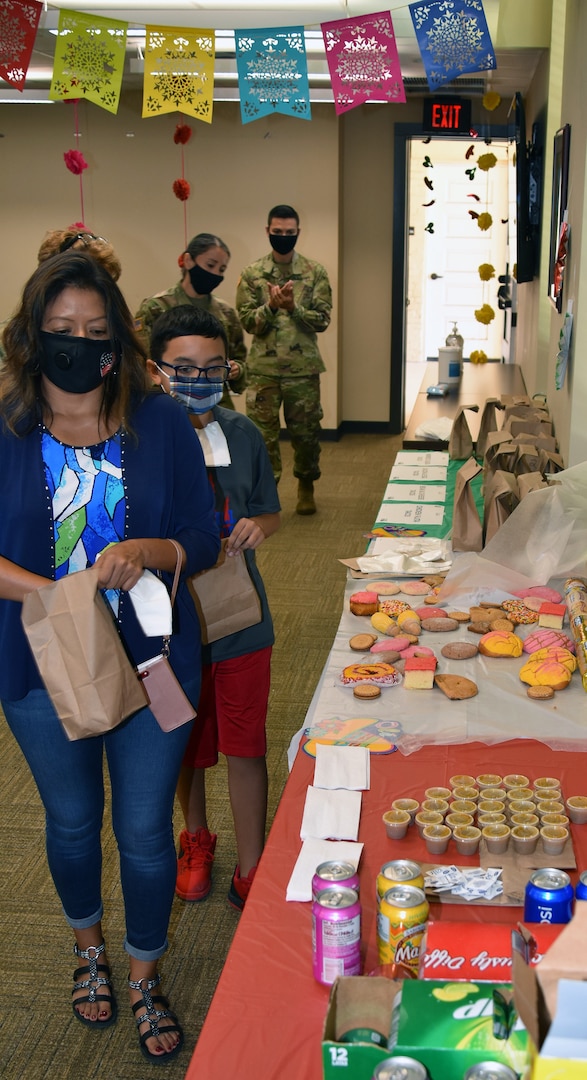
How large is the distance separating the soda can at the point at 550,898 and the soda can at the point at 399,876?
133 mm

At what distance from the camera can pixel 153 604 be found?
5.42 feet

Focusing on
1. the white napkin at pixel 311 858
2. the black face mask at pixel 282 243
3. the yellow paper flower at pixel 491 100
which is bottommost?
the white napkin at pixel 311 858

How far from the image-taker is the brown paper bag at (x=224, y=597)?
2.05 m

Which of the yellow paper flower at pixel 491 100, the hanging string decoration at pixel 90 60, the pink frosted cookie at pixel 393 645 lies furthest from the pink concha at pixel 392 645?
the yellow paper flower at pixel 491 100

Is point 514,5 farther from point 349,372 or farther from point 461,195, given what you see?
point 461,195

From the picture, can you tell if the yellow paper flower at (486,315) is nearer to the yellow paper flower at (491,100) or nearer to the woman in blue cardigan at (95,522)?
the yellow paper flower at (491,100)

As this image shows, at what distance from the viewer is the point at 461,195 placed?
10.8 metres

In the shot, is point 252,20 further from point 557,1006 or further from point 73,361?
point 557,1006

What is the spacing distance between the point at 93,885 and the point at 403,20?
504cm

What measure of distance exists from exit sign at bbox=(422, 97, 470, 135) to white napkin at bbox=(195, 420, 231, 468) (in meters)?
5.52

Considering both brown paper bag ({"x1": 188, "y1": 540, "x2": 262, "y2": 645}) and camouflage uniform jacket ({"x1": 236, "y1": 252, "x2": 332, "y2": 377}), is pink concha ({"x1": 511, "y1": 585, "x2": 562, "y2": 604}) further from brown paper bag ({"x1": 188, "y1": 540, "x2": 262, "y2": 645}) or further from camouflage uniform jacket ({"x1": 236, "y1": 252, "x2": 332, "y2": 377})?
camouflage uniform jacket ({"x1": 236, "y1": 252, "x2": 332, "y2": 377})

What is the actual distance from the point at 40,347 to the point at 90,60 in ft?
10.8

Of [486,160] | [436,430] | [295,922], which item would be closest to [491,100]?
[486,160]

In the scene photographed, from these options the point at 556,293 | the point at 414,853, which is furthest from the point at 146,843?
the point at 556,293
